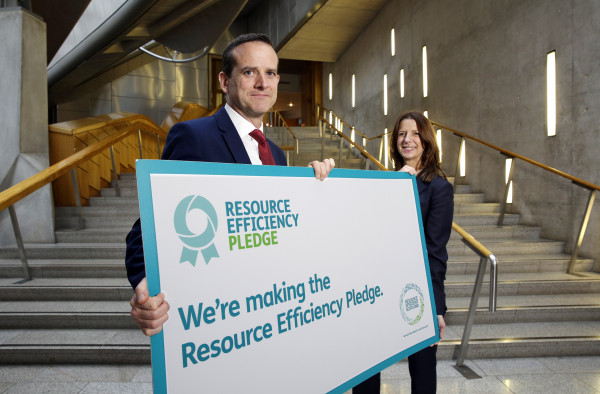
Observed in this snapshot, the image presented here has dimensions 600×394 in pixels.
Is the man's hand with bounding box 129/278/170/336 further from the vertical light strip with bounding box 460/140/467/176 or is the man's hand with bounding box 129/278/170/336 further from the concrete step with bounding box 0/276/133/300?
the vertical light strip with bounding box 460/140/467/176

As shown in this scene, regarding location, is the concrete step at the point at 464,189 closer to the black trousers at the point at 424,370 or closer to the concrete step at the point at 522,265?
the concrete step at the point at 522,265

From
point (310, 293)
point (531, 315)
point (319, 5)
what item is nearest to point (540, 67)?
point (531, 315)

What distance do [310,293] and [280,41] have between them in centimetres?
1220

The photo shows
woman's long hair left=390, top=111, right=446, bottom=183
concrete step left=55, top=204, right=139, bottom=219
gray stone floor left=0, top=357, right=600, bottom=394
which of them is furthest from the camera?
concrete step left=55, top=204, right=139, bottom=219

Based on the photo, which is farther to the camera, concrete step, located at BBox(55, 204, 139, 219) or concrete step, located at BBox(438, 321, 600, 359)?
concrete step, located at BBox(55, 204, 139, 219)

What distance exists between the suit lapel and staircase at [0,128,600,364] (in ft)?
6.89

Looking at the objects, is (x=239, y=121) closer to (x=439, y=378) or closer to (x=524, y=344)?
(x=439, y=378)

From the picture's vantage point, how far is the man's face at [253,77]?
1.10 m

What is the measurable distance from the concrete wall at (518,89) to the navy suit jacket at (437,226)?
144 inches

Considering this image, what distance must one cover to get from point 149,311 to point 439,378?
2.40 m

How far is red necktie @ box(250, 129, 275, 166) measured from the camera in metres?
1.20

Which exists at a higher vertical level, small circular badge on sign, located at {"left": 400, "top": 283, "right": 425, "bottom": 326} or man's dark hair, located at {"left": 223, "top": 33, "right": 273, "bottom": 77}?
man's dark hair, located at {"left": 223, "top": 33, "right": 273, "bottom": 77}

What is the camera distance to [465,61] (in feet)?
21.0

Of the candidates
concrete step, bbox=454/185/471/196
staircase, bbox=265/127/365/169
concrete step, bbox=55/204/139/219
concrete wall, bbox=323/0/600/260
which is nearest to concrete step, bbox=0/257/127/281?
concrete step, bbox=55/204/139/219
